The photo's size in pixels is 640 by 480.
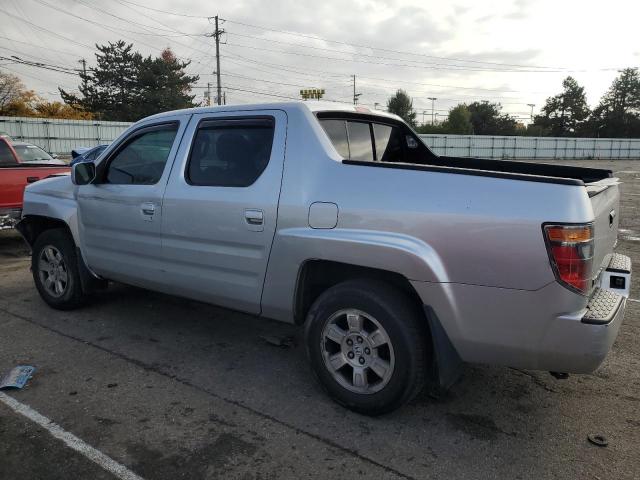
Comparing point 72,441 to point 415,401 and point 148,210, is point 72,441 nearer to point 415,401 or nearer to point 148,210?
point 148,210

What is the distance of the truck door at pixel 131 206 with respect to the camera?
4.10 m

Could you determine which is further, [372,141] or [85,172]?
[85,172]

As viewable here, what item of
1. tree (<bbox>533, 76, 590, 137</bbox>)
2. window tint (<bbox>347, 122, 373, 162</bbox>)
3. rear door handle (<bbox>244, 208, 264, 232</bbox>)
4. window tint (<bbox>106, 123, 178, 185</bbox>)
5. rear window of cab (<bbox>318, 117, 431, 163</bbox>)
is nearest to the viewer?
rear door handle (<bbox>244, 208, 264, 232</bbox>)

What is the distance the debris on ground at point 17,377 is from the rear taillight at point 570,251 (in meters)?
3.45

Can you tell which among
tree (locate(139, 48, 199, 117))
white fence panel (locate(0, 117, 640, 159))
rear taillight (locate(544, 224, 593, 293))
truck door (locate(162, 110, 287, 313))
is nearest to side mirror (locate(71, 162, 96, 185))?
truck door (locate(162, 110, 287, 313))

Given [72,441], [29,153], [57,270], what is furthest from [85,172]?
[29,153]

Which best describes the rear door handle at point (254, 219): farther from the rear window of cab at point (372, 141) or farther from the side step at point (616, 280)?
the side step at point (616, 280)

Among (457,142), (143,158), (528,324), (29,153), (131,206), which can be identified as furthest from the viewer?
(457,142)

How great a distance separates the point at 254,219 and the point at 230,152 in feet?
2.09

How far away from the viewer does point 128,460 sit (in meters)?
2.75

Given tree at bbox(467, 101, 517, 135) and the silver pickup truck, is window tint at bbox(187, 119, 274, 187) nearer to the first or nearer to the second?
the silver pickup truck

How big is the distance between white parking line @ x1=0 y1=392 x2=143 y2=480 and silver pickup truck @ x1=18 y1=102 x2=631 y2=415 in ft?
4.05

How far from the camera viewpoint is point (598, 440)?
291cm

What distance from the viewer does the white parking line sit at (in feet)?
8.72
